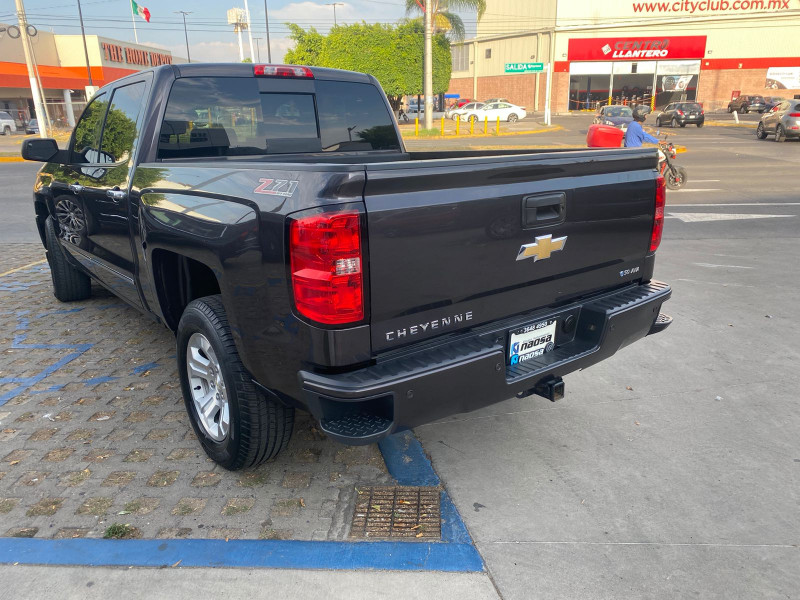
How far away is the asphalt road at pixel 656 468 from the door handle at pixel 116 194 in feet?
7.61

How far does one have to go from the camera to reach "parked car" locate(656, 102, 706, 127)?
1410 inches

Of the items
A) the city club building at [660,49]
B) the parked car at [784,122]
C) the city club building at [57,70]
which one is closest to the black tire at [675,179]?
the parked car at [784,122]

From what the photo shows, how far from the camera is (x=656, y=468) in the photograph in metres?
3.30

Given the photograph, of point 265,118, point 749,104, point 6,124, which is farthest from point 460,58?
point 265,118

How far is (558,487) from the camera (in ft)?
10.3

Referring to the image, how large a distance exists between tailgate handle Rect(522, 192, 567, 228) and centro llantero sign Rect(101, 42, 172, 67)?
5345 centimetres

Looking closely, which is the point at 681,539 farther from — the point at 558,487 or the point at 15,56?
the point at 15,56

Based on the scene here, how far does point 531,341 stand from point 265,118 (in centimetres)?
228

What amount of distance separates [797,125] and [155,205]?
27094 millimetres

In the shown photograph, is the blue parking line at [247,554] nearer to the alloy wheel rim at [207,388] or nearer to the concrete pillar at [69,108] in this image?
the alloy wheel rim at [207,388]

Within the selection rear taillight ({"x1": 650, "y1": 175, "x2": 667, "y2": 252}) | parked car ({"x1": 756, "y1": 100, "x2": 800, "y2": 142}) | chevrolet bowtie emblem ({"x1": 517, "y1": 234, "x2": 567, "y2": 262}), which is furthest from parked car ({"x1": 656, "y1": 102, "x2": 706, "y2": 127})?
chevrolet bowtie emblem ({"x1": 517, "y1": 234, "x2": 567, "y2": 262})

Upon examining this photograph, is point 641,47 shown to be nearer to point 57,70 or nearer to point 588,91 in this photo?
point 588,91

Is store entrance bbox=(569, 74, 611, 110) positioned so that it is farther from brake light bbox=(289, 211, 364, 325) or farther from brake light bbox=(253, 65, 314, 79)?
brake light bbox=(289, 211, 364, 325)

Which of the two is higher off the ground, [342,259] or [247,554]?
[342,259]
